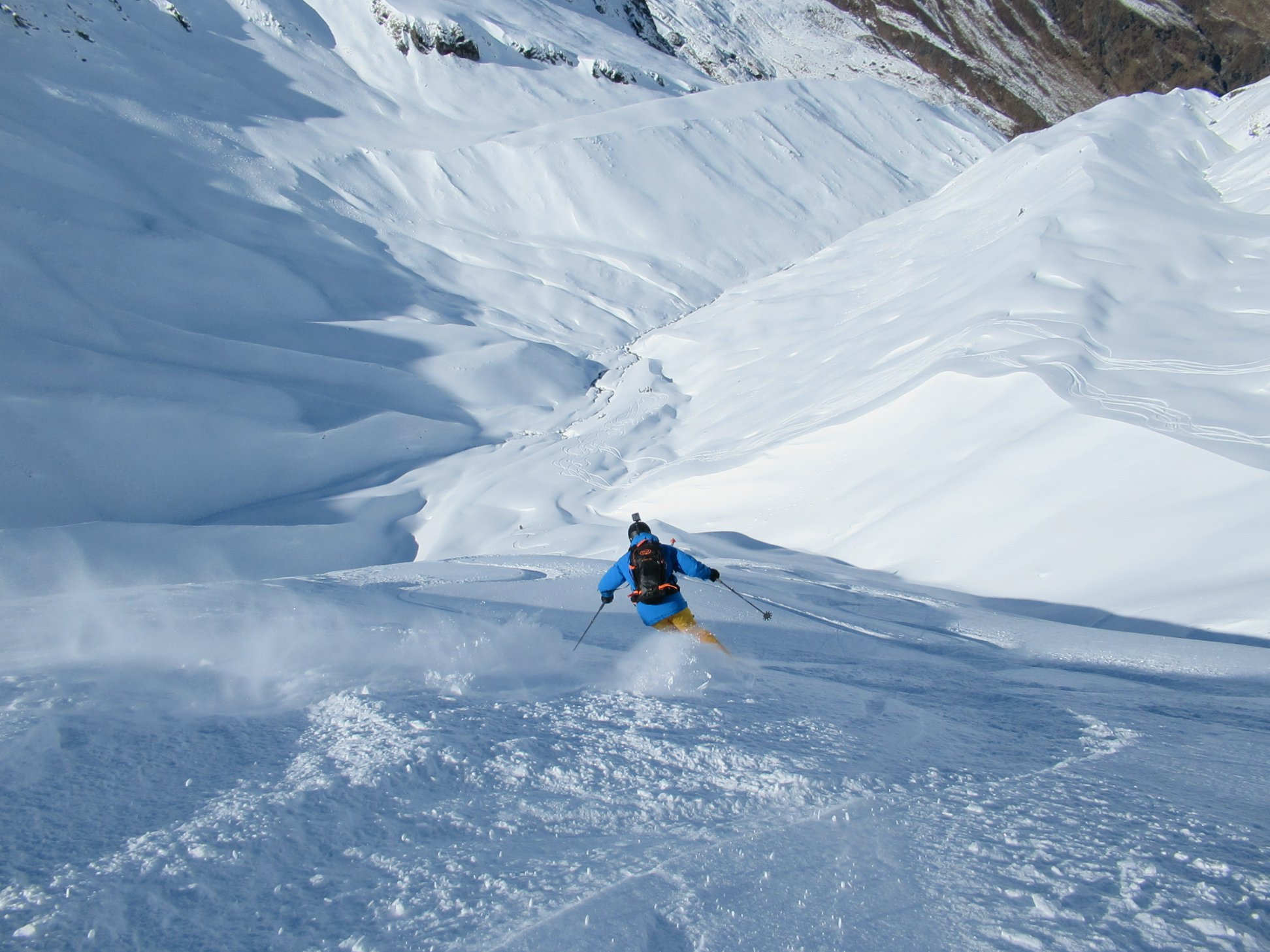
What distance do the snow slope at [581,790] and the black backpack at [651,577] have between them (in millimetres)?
255

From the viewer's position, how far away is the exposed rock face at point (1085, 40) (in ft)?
139

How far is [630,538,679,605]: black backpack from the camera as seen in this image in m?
4.97

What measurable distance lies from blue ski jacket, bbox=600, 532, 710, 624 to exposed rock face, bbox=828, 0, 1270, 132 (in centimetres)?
4377

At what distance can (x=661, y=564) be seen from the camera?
16.4 ft

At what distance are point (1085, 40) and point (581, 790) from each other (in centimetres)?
5491

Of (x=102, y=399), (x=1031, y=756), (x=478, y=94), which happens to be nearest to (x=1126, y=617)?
(x=1031, y=756)

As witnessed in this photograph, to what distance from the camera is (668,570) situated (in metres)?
5.05

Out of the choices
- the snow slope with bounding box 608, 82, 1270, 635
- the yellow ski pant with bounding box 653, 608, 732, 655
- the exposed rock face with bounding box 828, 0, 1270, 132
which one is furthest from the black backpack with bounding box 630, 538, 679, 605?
the exposed rock face with bounding box 828, 0, 1270, 132

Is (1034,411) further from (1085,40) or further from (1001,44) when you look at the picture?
(1085,40)

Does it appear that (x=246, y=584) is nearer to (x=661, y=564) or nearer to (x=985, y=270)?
(x=661, y=564)

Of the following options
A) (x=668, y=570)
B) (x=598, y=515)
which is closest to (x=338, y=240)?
(x=598, y=515)

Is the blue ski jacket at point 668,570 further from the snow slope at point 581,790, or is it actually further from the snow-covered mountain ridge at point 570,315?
the snow-covered mountain ridge at point 570,315

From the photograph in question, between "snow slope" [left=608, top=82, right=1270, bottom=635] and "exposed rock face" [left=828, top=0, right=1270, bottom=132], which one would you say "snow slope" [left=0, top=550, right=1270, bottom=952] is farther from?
"exposed rock face" [left=828, top=0, right=1270, bottom=132]

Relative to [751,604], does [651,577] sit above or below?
above
